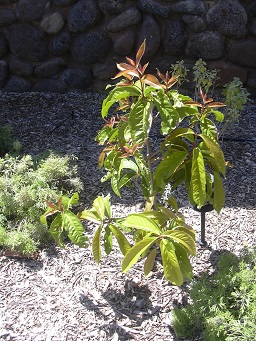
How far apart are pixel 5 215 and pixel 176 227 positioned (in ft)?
4.50

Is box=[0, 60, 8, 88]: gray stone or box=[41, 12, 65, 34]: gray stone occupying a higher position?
box=[41, 12, 65, 34]: gray stone

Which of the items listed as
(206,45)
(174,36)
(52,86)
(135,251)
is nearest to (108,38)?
(174,36)

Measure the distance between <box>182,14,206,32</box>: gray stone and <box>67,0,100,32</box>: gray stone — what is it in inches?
33.2

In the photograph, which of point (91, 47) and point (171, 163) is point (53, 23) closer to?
point (91, 47)

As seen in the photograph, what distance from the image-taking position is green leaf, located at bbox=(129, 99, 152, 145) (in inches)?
78.8

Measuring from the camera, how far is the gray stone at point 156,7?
14.4 ft

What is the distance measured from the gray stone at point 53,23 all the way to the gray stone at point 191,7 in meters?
1.14

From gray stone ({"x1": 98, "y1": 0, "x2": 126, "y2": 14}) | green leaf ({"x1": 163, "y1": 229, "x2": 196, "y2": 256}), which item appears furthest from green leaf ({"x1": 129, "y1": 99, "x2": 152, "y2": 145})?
gray stone ({"x1": 98, "y1": 0, "x2": 126, "y2": 14})

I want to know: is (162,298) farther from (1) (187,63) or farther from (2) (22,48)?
(2) (22,48)

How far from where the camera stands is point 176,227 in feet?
7.21

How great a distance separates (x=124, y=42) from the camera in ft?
15.0

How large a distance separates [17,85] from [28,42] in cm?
47

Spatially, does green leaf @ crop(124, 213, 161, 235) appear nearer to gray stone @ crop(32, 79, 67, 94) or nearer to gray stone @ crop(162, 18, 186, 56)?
gray stone @ crop(162, 18, 186, 56)

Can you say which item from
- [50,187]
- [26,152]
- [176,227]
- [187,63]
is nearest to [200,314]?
[176,227]
